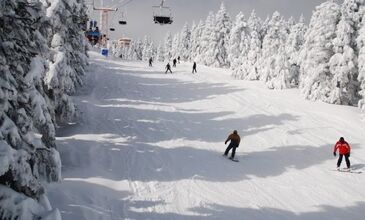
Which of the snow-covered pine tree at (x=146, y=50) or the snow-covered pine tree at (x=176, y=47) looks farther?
the snow-covered pine tree at (x=146, y=50)

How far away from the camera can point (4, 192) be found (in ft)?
24.4

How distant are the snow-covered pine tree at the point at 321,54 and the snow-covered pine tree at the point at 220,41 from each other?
138 feet

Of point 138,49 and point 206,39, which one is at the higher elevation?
point 206,39

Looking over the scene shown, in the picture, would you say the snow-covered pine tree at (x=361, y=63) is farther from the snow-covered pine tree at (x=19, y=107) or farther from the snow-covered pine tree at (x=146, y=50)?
the snow-covered pine tree at (x=146, y=50)

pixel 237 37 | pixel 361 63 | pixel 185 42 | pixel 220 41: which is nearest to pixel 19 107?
pixel 361 63

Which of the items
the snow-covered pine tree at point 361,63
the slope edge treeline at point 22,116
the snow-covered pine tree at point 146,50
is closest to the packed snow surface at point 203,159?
the snow-covered pine tree at point 361,63

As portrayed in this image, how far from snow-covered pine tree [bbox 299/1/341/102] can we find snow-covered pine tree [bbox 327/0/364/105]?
0.64 metres

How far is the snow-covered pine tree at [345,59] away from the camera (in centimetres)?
3575

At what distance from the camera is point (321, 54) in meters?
37.4

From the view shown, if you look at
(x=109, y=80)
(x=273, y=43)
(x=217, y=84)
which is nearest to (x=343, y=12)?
(x=273, y=43)

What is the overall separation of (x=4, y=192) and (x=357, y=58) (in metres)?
35.1

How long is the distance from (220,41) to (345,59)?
1872 inches

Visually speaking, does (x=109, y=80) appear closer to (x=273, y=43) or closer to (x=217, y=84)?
(x=217, y=84)

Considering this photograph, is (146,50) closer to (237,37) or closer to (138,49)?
(138,49)
